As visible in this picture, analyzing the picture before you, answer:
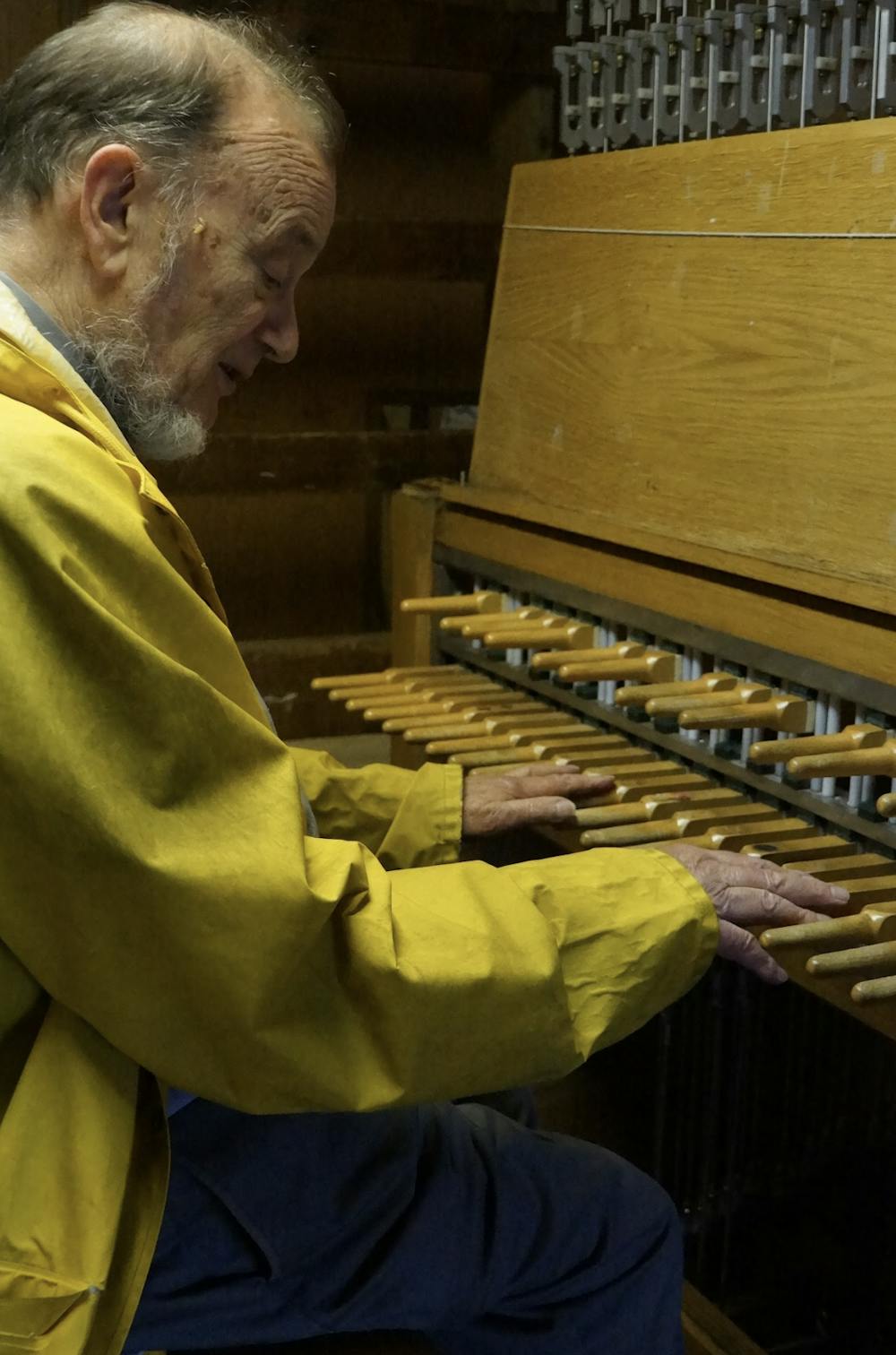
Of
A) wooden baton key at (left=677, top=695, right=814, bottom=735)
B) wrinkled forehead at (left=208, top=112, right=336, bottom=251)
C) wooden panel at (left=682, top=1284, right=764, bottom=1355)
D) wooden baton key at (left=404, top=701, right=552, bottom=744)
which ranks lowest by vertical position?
wooden panel at (left=682, top=1284, right=764, bottom=1355)

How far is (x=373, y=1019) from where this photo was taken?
1.06 m

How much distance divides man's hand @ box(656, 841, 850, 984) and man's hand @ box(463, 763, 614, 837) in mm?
257

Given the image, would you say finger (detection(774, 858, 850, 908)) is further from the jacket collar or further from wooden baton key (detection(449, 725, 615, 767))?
the jacket collar

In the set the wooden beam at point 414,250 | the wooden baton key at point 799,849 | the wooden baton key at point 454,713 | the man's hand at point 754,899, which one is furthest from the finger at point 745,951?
the wooden beam at point 414,250

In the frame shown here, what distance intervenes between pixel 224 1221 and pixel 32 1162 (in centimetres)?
25

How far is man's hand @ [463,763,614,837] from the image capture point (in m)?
1.47

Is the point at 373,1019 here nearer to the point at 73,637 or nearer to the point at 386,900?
the point at 386,900

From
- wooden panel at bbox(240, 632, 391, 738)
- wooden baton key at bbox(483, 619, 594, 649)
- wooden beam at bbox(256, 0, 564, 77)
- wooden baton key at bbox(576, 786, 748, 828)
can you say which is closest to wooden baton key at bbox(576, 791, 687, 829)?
wooden baton key at bbox(576, 786, 748, 828)

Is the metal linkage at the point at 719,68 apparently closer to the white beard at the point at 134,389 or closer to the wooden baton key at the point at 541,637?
the wooden baton key at the point at 541,637

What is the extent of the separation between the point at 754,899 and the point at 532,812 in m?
0.33

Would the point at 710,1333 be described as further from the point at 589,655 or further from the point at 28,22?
the point at 28,22

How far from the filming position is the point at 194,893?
0.99 m

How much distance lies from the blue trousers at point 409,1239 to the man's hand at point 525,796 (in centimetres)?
30

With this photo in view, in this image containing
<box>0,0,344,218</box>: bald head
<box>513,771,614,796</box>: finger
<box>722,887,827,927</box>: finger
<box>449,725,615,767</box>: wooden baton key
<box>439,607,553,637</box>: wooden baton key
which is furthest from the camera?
<box>439,607,553,637</box>: wooden baton key
